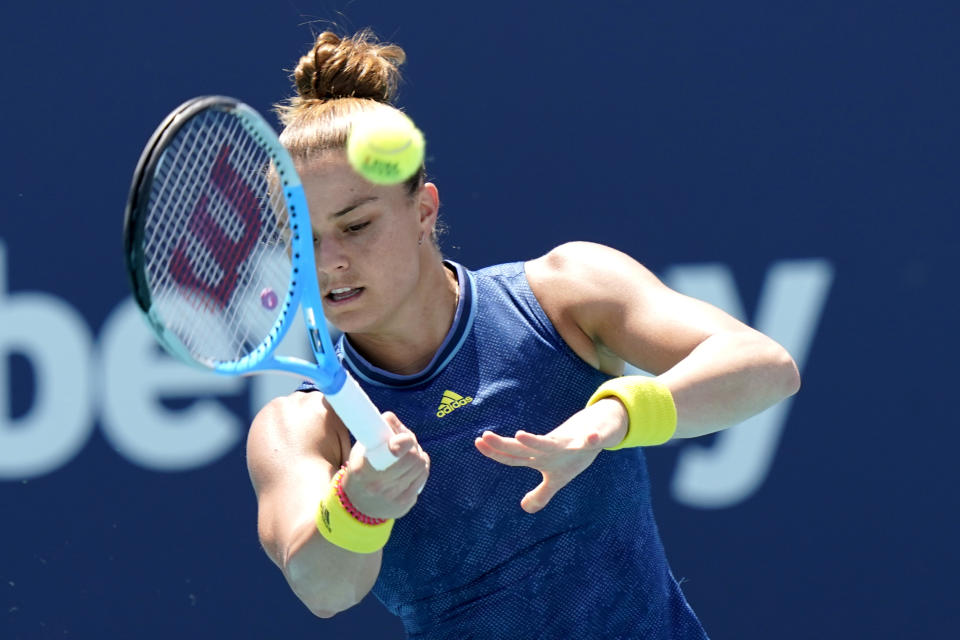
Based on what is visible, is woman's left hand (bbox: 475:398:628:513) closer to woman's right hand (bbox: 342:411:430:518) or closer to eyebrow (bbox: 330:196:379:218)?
woman's right hand (bbox: 342:411:430:518)

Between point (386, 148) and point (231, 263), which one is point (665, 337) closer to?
point (386, 148)

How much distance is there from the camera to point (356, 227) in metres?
2.28

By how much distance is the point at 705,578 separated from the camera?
155 inches

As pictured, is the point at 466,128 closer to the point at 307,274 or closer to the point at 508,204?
the point at 508,204

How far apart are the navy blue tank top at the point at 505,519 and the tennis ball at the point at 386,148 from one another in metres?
0.45

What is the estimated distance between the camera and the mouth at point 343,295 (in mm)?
2264

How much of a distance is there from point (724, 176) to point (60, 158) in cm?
194

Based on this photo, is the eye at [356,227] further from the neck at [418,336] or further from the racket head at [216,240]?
the neck at [418,336]

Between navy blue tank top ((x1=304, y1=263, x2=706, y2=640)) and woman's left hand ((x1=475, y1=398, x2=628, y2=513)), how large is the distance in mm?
373

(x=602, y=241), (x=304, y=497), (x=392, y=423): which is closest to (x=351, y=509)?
(x=392, y=423)

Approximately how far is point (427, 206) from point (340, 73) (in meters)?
0.30

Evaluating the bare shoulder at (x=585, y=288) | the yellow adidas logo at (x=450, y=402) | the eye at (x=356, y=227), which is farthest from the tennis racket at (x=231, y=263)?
the bare shoulder at (x=585, y=288)

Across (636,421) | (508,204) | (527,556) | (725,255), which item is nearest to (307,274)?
(636,421)

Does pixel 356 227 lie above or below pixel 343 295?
above
